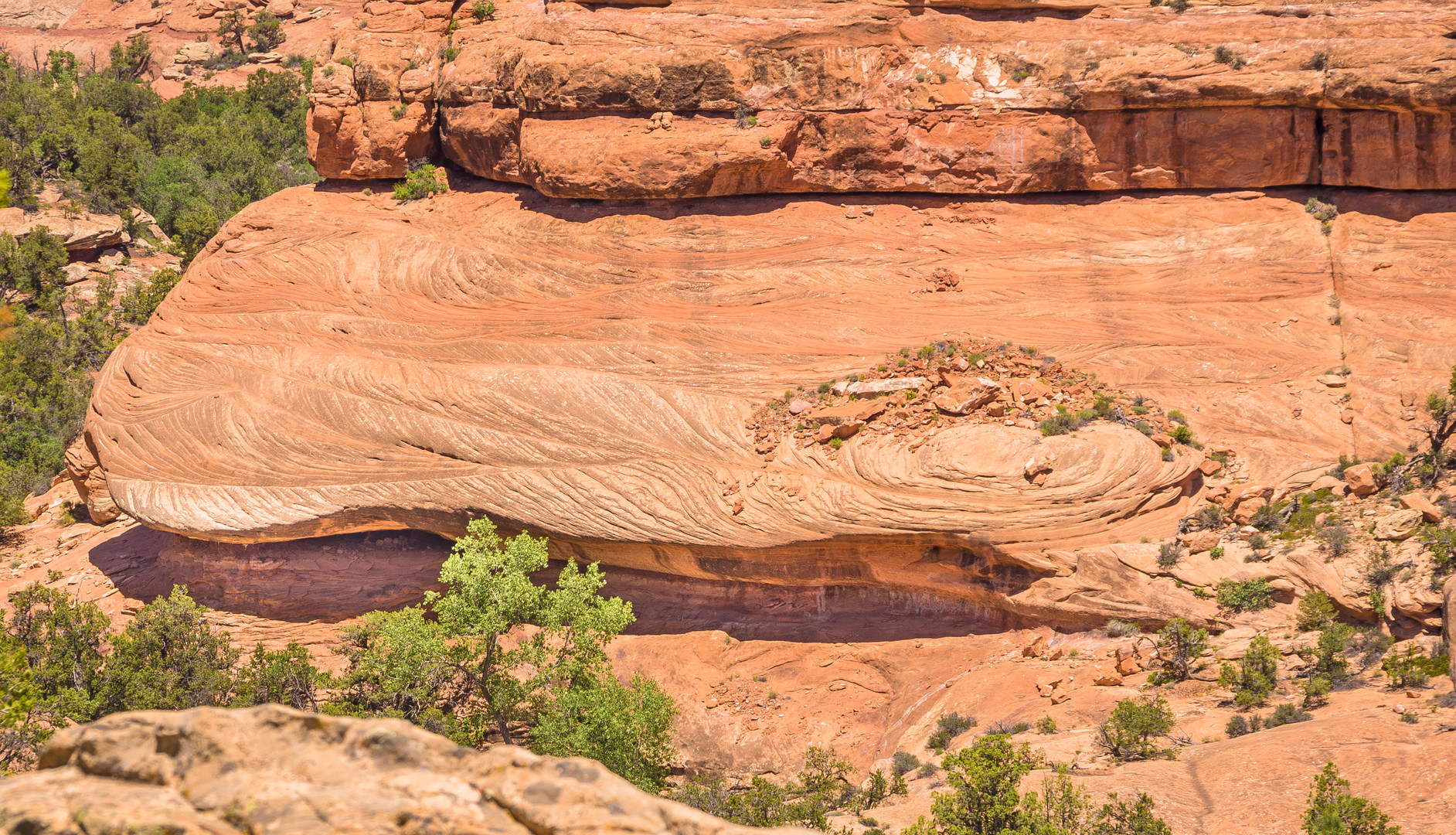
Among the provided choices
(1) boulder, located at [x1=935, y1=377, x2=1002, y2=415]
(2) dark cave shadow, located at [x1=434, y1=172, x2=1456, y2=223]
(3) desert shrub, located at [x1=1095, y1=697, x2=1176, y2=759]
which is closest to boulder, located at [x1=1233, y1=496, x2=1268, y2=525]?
(1) boulder, located at [x1=935, y1=377, x2=1002, y2=415]

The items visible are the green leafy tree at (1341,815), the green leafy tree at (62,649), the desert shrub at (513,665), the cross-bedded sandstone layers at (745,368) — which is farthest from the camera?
the cross-bedded sandstone layers at (745,368)

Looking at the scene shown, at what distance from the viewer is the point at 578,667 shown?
61.0 feet

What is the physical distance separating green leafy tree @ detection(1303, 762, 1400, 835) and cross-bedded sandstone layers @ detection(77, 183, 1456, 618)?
649cm

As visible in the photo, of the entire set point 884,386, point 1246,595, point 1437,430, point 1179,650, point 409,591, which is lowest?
point 409,591

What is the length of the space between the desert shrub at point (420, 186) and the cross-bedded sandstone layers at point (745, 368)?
1341 mm

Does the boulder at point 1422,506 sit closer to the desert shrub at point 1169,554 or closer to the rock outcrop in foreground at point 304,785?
the desert shrub at point 1169,554

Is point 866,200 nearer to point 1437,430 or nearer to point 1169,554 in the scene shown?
point 1169,554

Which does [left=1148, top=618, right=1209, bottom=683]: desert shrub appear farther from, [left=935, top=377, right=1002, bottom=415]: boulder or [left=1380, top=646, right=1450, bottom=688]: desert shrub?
[left=935, top=377, right=1002, bottom=415]: boulder

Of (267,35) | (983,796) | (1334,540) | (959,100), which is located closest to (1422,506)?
(1334,540)

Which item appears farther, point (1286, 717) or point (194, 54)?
point (194, 54)

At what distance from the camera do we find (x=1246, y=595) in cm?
1783

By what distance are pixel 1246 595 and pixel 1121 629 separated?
7.05 ft

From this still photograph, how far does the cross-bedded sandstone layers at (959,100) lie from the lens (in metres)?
23.3

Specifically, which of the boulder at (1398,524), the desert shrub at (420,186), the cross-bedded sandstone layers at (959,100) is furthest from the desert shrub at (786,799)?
the desert shrub at (420,186)
